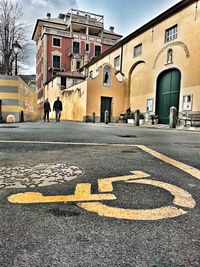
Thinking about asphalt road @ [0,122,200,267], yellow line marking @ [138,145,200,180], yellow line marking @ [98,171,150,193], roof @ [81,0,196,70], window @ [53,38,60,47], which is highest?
window @ [53,38,60,47]

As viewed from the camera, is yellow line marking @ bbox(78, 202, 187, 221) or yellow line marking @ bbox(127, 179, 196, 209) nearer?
yellow line marking @ bbox(78, 202, 187, 221)

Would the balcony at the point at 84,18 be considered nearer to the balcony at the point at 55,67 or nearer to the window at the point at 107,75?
the balcony at the point at 55,67

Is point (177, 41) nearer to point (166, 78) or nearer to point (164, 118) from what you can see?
point (166, 78)

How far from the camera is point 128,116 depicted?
24.2 m

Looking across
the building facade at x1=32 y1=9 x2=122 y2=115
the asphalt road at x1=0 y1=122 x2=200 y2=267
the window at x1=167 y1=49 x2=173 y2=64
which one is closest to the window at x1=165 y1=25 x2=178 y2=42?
the window at x1=167 y1=49 x2=173 y2=64

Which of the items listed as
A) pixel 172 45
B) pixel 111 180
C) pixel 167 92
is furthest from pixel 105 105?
pixel 111 180

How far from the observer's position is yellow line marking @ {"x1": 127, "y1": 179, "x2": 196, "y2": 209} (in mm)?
2245

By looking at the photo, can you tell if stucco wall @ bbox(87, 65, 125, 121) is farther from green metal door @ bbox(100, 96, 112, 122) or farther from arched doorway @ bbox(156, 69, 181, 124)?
arched doorway @ bbox(156, 69, 181, 124)

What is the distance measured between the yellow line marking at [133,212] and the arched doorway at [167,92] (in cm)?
1772

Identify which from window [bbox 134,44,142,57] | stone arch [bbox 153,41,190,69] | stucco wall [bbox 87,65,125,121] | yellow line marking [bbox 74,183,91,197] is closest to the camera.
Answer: yellow line marking [bbox 74,183,91,197]

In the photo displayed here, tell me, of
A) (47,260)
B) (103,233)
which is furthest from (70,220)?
(47,260)

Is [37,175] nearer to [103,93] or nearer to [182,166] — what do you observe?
[182,166]

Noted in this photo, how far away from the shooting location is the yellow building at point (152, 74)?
17281 millimetres

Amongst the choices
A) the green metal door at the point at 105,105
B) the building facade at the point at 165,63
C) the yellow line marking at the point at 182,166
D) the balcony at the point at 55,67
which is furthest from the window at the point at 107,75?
the yellow line marking at the point at 182,166
